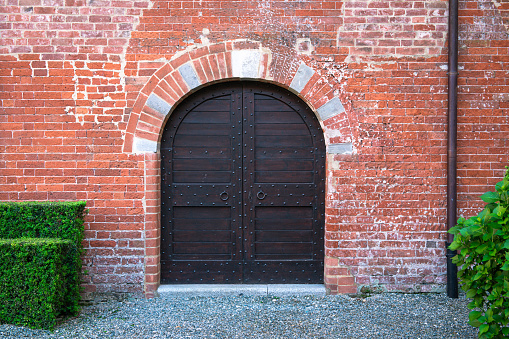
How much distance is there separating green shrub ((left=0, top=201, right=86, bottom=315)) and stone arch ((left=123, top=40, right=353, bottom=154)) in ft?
3.31

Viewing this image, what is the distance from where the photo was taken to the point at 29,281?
377cm

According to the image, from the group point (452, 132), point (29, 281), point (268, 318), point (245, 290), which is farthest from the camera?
point (245, 290)

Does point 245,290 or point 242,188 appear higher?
point 242,188

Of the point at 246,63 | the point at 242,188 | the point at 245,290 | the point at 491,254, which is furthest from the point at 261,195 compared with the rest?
the point at 491,254

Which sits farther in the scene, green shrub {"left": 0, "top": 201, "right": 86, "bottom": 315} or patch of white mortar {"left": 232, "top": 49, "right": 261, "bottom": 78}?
patch of white mortar {"left": 232, "top": 49, "right": 261, "bottom": 78}

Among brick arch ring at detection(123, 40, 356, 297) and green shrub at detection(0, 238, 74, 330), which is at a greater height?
brick arch ring at detection(123, 40, 356, 297)

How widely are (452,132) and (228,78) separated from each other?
105 inches

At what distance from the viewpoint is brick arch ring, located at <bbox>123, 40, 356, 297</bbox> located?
181 inches

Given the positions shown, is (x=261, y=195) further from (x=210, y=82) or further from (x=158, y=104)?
(x=158, y=104)

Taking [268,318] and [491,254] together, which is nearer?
[491,254]

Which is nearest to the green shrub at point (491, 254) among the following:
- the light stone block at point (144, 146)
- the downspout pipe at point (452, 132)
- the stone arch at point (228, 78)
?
the downspout pipe at point (452, 132)

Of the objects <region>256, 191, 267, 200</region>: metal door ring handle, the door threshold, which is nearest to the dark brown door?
<region>256, 191, 267, 200</region>: metal door ring handle

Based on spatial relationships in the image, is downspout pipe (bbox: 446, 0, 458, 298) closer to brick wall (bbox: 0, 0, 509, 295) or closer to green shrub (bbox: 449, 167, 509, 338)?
brick wall (bbox: 0, 0, 509, 295)

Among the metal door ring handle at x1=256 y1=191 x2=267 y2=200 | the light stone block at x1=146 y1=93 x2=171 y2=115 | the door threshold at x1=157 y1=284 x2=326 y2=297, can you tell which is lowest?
the door threshold at x1=157 y1=284 x2=326 y2=297
